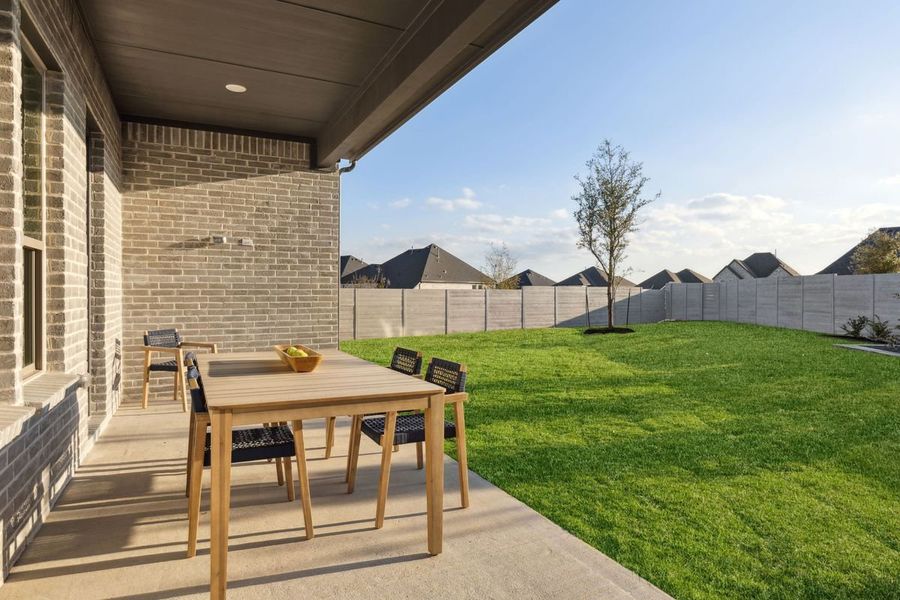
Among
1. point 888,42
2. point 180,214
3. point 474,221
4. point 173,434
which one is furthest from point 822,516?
point 474,221

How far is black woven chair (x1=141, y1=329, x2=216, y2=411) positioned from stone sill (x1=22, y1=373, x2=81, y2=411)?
1.99 meters

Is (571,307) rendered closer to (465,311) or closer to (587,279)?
(465,311)

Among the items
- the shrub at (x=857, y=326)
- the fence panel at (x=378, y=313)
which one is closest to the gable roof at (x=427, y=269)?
the fence panel at (x=378, y=313)

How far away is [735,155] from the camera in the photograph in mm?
11820

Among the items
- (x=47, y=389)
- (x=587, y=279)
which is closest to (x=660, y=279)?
(x=587, y=279)

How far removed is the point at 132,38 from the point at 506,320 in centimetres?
1473

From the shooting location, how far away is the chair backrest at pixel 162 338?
5.43 metres

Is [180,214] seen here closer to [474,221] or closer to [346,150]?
[346,150]

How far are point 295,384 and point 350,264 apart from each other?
115 ft

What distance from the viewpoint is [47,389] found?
2.69 meters

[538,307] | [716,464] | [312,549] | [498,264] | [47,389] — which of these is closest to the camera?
[312,549]

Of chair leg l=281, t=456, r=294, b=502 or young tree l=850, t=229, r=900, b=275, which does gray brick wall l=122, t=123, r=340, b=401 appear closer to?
chair leg l=281, t=456, r=294, b=502

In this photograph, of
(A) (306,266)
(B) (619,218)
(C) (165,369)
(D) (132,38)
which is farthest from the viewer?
(B) (619,218)

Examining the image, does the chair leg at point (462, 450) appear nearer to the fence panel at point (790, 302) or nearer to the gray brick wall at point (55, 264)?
the gray brick wall at point (55, 264)
